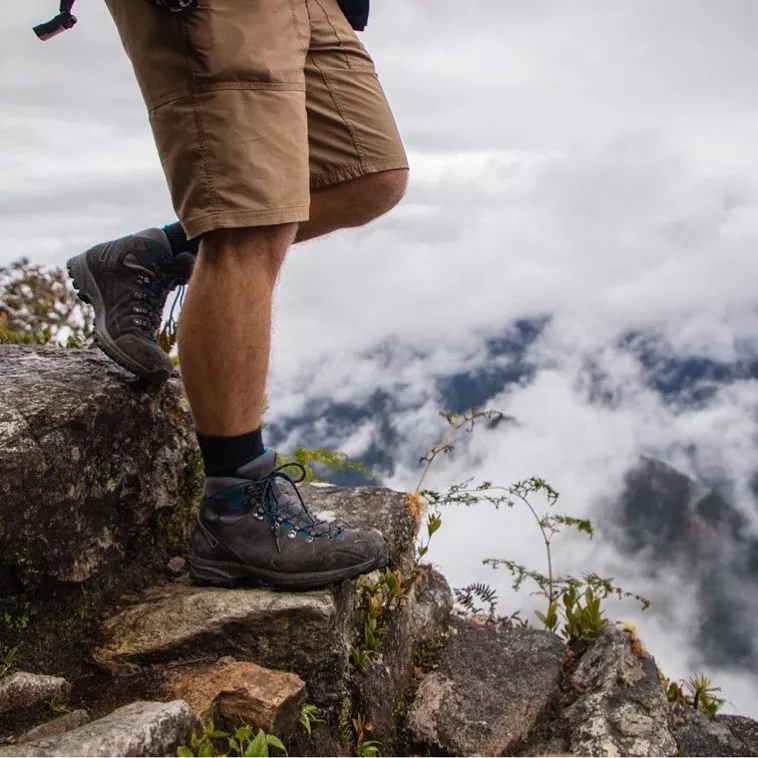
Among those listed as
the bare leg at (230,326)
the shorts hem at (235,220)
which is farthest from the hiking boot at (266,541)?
the shorts hem at (235,220)

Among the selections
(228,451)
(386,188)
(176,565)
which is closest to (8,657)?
(176,565)

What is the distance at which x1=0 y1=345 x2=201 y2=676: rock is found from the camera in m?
2.95

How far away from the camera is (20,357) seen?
11.7ft

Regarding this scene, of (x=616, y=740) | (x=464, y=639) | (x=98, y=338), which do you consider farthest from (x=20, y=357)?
(x=616, y=740)

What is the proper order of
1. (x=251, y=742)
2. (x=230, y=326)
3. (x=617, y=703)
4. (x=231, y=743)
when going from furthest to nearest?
(x=617, y=703)
(x=230, y=326)
(x=231, y=743)
(x=251, y=742)

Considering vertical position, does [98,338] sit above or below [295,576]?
above

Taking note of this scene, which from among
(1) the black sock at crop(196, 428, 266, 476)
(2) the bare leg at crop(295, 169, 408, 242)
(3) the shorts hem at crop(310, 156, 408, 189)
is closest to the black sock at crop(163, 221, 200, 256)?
(2) the bare leg at crop(295, 169, 408, 242)

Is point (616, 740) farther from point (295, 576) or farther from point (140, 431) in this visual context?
point (140, 431)

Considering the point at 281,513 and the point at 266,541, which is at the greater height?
the point at 281,513

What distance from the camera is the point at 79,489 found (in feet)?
10.4

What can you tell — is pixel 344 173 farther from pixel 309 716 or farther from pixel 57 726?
pixel 57 726

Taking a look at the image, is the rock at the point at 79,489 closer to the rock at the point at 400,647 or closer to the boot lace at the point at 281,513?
the boot lace at the point at 281,513

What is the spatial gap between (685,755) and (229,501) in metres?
2.58

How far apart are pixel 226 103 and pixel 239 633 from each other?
1.88 meters
